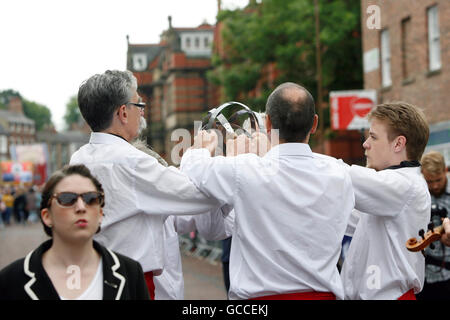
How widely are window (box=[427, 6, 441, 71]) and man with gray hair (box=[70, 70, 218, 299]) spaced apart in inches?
866

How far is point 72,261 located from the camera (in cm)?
338

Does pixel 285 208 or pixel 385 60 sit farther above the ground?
pixel 385 60

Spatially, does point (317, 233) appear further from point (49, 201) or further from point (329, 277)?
point (49, 201)

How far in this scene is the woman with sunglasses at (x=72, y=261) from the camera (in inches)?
127

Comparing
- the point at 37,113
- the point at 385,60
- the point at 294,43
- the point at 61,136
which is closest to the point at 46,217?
the point at 385,60

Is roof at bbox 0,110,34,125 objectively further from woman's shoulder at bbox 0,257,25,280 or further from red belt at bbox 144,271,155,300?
woman's shoulder at bbox 0,257,25,280

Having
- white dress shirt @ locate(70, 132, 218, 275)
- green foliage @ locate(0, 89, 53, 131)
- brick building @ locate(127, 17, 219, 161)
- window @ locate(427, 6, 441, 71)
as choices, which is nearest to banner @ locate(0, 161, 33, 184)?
brick building @ locate(127, 17, 219, 161)

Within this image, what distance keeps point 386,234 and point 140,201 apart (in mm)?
1252

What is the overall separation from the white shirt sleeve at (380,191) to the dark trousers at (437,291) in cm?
184

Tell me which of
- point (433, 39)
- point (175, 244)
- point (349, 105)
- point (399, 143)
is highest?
point (433, 39)

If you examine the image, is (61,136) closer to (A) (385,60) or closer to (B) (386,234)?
(A) (385,60)

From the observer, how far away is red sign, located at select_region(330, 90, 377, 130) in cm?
2206
